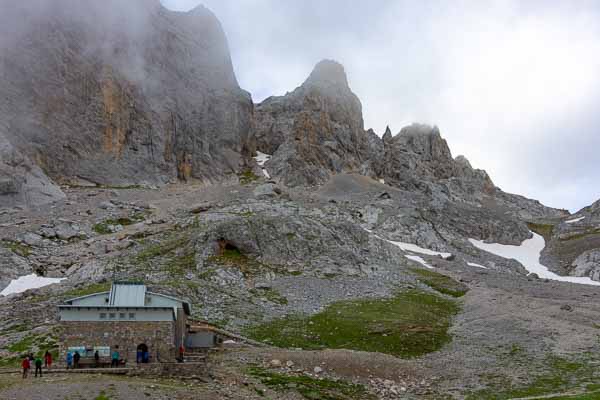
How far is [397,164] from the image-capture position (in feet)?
612

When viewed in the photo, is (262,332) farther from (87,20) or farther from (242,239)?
(87,20)

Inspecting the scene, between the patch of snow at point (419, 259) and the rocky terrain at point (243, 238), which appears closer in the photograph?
the rocky terrain at point (243, 238)

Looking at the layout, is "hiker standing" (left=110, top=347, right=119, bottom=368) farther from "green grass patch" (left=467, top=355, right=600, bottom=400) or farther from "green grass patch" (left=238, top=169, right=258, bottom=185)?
"green grass patch" (left=238, top=169, right=258, bottom=185)

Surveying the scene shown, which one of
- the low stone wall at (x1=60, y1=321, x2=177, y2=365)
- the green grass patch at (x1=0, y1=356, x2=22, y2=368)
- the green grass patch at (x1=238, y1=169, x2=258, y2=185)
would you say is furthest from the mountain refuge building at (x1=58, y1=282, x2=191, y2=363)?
the green grass patch at (x1=238, y1=169, x2=258, y2=185)

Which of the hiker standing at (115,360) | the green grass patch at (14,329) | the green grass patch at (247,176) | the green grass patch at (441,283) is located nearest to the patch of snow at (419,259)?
the green grass patch at (441,283)

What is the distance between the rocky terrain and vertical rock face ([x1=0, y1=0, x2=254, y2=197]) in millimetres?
436

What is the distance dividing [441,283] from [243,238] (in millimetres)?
26727

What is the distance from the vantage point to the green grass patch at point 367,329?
5384 cm

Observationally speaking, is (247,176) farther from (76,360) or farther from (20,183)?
(76,360)

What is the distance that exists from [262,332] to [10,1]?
126m

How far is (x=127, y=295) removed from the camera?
4547cm

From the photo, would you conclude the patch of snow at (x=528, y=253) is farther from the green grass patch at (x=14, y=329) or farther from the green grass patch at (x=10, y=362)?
the green grass patch at (x=10, y=362)

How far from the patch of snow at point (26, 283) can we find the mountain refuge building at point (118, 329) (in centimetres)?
2456

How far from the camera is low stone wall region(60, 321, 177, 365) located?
4319 centimetres
